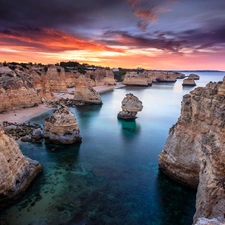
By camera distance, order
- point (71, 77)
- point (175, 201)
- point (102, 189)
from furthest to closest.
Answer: point (71, 77)
point (102, 189)
point (175, 201)

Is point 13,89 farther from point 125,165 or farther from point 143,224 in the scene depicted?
point 143,224

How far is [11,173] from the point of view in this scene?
13.9 meters

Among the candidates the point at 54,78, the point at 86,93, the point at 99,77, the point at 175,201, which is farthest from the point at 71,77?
the point at 175,201

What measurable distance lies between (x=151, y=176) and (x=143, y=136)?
11.9m

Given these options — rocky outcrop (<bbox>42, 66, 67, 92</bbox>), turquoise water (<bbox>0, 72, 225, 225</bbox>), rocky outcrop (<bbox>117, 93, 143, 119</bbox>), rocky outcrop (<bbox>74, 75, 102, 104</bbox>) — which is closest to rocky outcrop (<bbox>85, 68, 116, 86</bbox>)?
rocky outcrop (<bbox>42, 66, 67, 92</bbox>)

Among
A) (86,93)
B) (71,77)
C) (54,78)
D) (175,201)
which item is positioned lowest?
(175,201)

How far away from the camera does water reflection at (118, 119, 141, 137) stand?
3098 centimetres

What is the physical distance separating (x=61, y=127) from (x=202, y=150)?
660 inches

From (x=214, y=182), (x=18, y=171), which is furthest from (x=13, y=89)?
(x=214, y=182)

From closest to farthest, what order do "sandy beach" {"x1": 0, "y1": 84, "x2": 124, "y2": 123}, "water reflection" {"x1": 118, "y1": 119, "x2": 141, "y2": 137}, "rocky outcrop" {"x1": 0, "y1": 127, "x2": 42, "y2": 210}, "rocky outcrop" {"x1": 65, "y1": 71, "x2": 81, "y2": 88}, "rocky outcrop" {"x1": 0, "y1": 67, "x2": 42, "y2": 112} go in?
"rocky outcrop" {"x1": 0, "y1": 127, "x2": 42, "y2": 210}
"water reflection" {"x1": 118, "y1": 119, "x2": 141, "y2": 137}
"sandy beach" {"x1": 0, "y1": 84, "x2": 124, "y2": 123}
"rocky outcrop" {"x1": 0, "y1": 67, "x2": 42, "y2": 112}
"rocky outcrop" {"x1": 65, "y1": 71, "x2": 81, "y2": 88}

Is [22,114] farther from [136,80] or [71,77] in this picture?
[136,80]

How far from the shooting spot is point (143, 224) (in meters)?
12.6

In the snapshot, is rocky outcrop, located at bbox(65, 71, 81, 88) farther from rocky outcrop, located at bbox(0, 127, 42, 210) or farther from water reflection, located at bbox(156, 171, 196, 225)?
water reflection, located at bbox(156, 171, 196, 225)

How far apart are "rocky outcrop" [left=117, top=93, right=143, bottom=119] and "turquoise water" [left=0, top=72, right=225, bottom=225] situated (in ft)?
32.4
